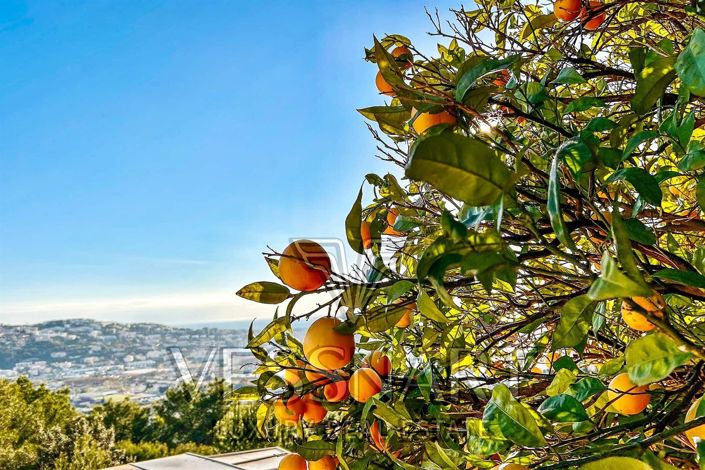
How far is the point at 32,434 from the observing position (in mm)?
5562

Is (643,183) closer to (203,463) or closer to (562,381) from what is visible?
(562,381)

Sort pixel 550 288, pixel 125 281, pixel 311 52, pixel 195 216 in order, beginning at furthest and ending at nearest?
pixel 125 281, pixel 195 216, pixel 311 52, pixel 550 288

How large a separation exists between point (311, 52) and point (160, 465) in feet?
9.64

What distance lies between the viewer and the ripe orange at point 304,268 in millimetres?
350

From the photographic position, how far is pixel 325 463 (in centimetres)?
47

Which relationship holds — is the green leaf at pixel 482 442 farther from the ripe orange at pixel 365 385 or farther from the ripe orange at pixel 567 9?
the ripe orange at pixel 567 9

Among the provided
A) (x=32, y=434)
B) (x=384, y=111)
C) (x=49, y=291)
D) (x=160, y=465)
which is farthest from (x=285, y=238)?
(x=49, y=291)

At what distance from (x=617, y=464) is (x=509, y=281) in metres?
0.08

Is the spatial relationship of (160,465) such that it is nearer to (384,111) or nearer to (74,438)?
(384,111)

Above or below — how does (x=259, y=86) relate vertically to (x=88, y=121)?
below

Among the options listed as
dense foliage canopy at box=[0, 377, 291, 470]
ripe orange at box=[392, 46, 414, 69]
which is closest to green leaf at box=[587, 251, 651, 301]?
ripe orange at box=[392, 46, 414, 69]

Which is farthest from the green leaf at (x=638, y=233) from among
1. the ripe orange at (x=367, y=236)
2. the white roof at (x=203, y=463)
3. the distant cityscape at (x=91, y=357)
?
the distant cityscape at (x=91, y=357)

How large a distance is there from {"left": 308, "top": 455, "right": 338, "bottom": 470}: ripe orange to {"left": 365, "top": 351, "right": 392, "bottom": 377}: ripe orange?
0.31ft

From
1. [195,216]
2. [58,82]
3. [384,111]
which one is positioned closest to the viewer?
[384,111]
